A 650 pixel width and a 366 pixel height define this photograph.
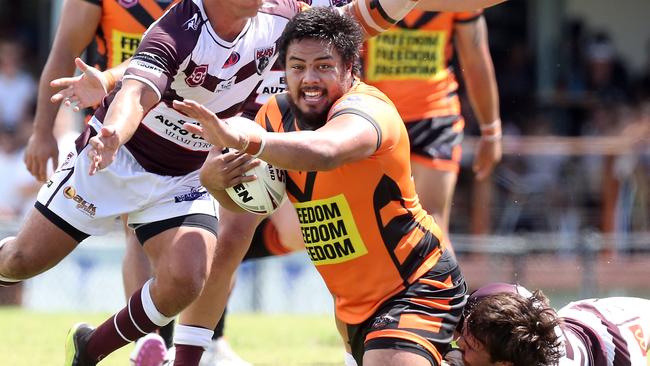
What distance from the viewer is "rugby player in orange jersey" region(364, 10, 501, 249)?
24.5 ft

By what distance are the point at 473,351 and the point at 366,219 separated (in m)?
0.79

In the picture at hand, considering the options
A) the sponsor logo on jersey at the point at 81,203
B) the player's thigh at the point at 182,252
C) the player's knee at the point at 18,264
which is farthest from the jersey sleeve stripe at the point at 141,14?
the player's knee at the point at 18,264

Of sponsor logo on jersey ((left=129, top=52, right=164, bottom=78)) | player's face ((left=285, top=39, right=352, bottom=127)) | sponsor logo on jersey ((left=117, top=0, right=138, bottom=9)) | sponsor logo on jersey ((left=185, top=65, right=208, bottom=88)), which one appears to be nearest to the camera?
player's face ((left=285, top=39, right=352, bottom=127))

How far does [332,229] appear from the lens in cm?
489

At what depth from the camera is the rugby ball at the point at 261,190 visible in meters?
4.82

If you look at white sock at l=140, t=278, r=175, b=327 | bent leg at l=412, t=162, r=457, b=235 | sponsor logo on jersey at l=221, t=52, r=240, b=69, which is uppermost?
sponsor logo on jersey at l=221, t=52, r=240, b=69

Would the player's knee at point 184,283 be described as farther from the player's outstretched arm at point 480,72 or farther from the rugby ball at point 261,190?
the player's outstretched arm at point 480,72

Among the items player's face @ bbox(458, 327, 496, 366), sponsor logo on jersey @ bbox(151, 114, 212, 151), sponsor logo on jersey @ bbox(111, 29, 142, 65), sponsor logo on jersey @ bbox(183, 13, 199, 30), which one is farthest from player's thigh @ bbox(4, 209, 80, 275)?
player's face @ bbox(458, 327, 496, 366)

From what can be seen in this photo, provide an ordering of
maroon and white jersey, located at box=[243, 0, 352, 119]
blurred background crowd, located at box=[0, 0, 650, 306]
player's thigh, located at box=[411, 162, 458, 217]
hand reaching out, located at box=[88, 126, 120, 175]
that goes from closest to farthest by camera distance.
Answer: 1. hand reaching out, located at box=[88, 126, 120, 175]
2. maroon and white jersey, located at box=[243, 0, 352, 119]
3. player's thigh, located at box=[411, 162, 458, 217]
4. blurred background crowd, located at box=[0, 0, 650, 306]

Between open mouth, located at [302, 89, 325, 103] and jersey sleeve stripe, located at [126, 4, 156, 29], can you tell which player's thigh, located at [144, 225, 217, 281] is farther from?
jersey sleeve stripe, located at [126, 4, 156, 29]

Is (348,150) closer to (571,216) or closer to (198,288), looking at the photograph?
(198,288)

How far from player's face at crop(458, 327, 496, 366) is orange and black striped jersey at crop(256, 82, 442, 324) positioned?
399mm

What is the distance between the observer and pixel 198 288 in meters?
5.36

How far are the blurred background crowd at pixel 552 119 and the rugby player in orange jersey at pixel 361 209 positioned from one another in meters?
7.70
